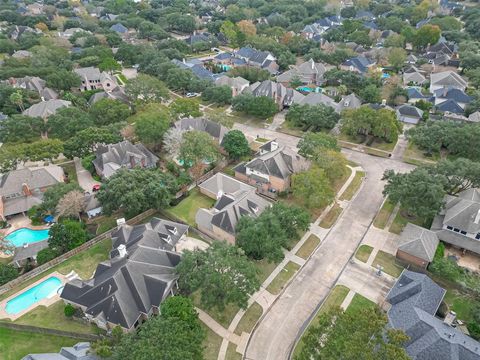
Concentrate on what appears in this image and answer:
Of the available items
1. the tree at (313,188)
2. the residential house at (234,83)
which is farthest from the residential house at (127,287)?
the residential house at (234,83)

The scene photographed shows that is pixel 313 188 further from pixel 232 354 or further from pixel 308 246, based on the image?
pixel 232 354

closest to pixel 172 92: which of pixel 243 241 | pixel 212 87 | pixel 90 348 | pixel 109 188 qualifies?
pixel 212 87

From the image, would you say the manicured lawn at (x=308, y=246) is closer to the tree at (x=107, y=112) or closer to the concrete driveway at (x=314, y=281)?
the concrete driveway at (x=314, y=281)

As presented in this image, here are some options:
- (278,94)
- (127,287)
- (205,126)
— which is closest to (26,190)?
(127,287)

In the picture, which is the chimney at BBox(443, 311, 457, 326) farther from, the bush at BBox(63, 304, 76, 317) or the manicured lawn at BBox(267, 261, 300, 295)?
the bush at BBox(63, 304, 76, 317)

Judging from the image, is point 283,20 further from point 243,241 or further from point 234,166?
point 243,241

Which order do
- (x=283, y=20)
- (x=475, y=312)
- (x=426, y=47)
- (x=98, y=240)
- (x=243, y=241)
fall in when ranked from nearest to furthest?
(x=475, y=312) → (x=243, y=241) → (x=98, y=240) → (x=426, y=47) → (x=283, y=20)
